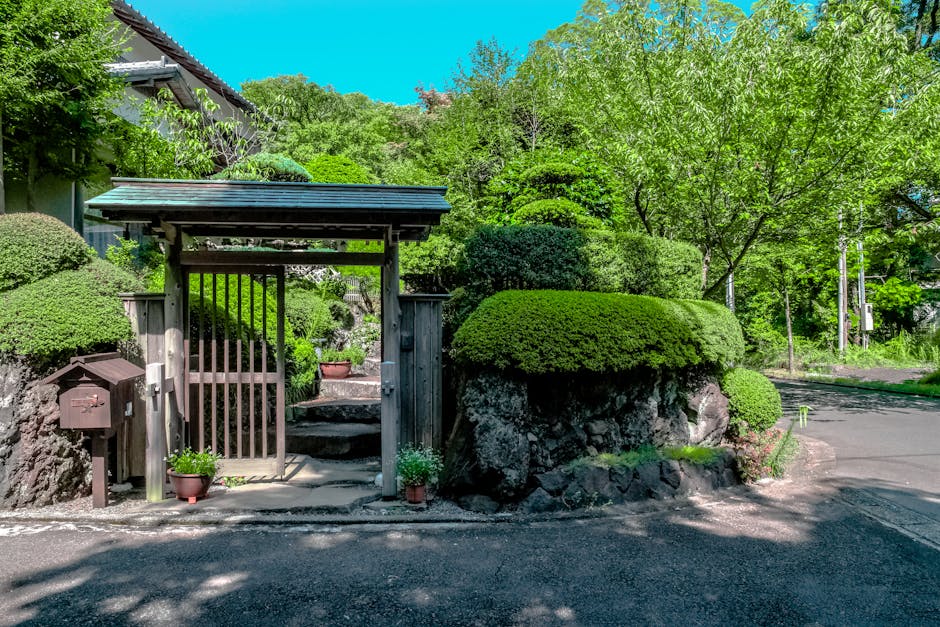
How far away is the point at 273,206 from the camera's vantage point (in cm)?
494

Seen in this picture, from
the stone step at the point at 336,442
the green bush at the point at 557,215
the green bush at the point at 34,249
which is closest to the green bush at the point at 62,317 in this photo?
the green bush at the point at 34,249

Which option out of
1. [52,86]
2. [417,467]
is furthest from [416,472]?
[52,86]

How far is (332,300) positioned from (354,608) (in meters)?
9.69

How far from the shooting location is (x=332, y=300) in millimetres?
12531

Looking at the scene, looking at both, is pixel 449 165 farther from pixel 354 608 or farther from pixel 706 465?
pixel 354 608

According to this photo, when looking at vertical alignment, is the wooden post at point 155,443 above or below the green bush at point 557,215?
below

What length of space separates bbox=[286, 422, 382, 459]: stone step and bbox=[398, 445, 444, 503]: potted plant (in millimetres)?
1526

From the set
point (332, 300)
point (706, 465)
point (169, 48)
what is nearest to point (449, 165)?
point (332, 300)

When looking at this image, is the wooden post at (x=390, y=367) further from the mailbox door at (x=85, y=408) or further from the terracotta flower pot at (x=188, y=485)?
the mailbox door at (x=85, y=408)

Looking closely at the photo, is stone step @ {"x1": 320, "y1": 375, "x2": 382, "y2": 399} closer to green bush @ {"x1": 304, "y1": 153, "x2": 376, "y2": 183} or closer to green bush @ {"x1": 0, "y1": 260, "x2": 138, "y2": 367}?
green bush @ {"x1": 0, "y1": 260, "x2": 138, "y2": 367}

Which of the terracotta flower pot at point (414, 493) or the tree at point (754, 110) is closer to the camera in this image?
the terracotta flower pot at point (414, 493)

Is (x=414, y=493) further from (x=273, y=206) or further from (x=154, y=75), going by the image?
(x=154, y=75)

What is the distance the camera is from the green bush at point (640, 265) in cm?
681

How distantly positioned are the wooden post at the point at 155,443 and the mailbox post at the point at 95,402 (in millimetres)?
233
